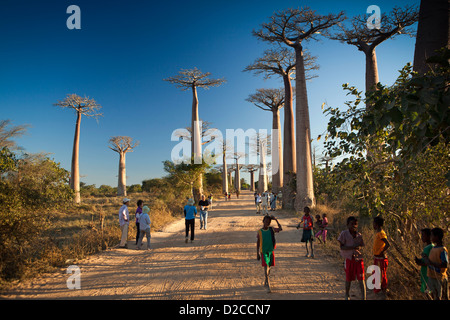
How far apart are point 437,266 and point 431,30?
4.23 metres

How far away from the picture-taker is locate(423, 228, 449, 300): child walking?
2.66m

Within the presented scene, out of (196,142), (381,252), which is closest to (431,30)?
(381,252)

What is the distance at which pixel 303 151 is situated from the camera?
13406 mm

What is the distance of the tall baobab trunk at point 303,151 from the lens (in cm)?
1326

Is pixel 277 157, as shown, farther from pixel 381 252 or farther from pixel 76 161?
pixel 381 252

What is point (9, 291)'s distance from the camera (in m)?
3.99

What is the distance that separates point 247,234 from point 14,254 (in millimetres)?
6216

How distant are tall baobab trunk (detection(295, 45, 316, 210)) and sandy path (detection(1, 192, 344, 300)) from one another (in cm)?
654

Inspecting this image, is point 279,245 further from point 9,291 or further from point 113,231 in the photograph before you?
point 9,291

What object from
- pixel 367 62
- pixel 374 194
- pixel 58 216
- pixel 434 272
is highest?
pixel 367 62

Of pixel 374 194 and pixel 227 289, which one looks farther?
pixel 227 289

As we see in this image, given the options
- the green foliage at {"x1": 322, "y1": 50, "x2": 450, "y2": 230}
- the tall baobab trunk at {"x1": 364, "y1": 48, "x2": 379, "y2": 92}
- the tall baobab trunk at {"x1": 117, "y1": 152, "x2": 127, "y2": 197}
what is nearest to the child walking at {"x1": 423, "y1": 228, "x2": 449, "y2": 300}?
the green foliage at {"x1": 322, "y1": 50, "x2": 450, "y2": 230}

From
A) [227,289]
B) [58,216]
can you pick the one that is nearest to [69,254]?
[227,289]

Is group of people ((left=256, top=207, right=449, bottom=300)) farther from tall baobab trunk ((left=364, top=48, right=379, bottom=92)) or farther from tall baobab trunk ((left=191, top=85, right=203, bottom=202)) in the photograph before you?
tall baobab trunk ((left=191, top=85, right=203, bottom=202))
